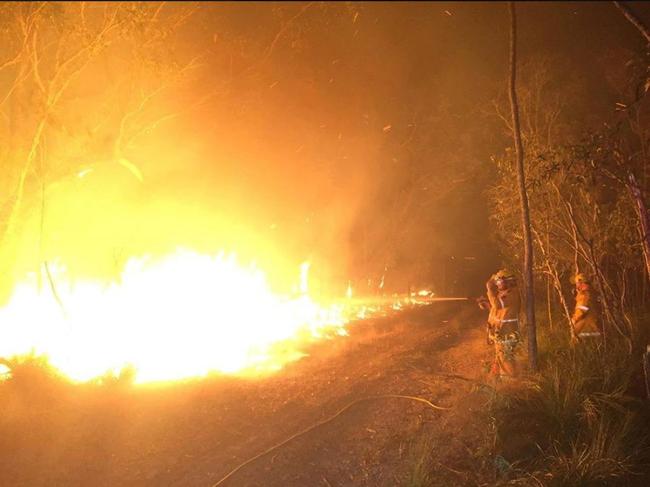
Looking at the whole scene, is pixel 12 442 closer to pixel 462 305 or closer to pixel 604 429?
pixel 604 429

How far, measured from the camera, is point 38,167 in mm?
12367

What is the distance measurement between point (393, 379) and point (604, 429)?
12.9 feet

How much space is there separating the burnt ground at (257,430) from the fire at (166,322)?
1.01 metres

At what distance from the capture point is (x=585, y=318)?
8.96 metres

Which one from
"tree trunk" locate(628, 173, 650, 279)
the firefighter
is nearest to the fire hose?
the firefighter

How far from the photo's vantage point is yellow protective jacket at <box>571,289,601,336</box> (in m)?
8.84

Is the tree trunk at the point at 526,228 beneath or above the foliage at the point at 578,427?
above

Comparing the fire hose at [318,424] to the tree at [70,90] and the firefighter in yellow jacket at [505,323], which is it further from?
the tree at [70,90]

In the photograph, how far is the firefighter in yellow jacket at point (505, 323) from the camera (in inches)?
328

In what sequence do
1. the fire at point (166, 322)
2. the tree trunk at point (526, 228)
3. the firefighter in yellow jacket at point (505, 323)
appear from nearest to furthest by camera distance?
1. the tree trunk at point (526, 228)
2. the firefighter in yellow jacket at point (505, 323)
3. the fire at point (166, 322)

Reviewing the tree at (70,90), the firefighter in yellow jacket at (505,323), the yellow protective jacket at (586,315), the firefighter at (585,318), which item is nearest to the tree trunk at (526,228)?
the firefighter in yellow jacket at (505,323)

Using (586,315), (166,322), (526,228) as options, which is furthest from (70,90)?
(586,315)

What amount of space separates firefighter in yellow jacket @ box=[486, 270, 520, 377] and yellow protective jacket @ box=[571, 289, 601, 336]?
1396 millimetres

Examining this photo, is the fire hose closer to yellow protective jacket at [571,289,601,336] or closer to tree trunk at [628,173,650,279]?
yellow protective jacket at [571,289,601,336]
